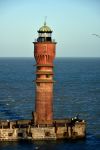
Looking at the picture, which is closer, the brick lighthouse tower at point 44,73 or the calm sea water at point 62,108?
the calm sea water at point 62,108

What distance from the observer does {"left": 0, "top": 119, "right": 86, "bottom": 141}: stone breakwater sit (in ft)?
285

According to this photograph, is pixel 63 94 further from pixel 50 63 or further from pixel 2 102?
pixel 50 63

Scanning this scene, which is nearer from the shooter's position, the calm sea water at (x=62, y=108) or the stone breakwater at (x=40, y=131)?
the calm sea water at (x=62, y=108)

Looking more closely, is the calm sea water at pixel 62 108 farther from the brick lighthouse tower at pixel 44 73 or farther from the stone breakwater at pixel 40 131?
the brick lighthouse tower at pixel 44 73

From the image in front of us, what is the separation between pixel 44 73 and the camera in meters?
88.0

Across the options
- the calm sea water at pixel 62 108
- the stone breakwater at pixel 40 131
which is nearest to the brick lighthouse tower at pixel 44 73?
the stone breakwater at pixel 40 131

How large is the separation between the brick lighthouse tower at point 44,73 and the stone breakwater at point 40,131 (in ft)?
6.61

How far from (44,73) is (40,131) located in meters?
10.0

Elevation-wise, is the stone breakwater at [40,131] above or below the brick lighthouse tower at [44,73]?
below

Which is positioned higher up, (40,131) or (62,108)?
(62,108)

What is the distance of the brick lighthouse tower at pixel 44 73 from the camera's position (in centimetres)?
8738

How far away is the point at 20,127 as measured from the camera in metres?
87.6

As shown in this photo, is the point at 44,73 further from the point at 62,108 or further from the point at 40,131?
the point at 62,108

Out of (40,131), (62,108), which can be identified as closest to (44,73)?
(40,131)
